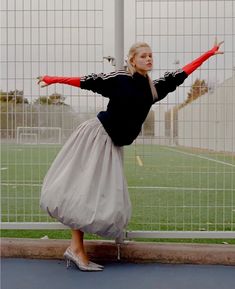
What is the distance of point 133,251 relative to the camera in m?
3.39

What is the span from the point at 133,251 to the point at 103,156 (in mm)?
720

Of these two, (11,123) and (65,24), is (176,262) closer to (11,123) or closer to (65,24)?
(11,123)

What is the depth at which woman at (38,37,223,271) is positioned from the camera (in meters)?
3.09

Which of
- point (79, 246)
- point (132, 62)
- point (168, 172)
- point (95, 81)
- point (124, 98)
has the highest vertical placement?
point (132, 62)

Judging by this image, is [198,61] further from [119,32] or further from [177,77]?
[119,32]

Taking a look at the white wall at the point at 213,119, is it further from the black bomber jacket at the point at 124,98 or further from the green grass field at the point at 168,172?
the black bomber jacket at the point at 124,98

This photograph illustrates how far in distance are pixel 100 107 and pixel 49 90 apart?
0.40m

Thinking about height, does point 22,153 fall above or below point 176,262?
above

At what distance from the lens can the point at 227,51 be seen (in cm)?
338

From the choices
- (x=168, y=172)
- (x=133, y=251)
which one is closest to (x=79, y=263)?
(x=133, y=251)

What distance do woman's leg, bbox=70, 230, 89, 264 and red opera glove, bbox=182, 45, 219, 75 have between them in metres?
1.29

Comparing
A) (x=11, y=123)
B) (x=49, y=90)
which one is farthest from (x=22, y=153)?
(x=49, y=90)

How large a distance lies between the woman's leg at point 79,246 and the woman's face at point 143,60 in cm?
115

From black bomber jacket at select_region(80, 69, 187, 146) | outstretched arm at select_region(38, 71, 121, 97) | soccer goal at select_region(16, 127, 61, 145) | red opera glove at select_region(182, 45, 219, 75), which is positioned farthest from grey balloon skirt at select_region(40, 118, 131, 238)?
red opera glove at select_region(182, 45, 219, 75)
